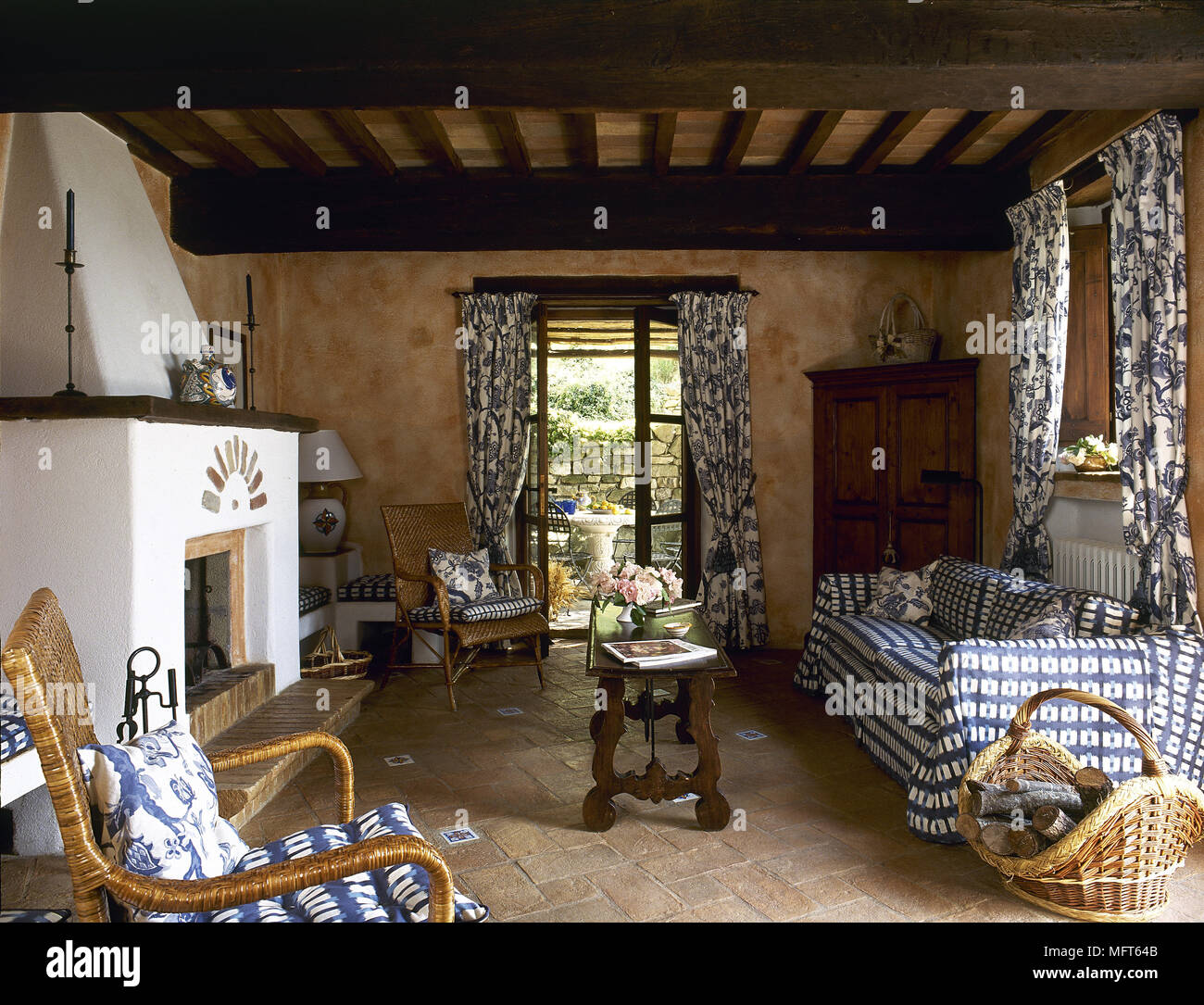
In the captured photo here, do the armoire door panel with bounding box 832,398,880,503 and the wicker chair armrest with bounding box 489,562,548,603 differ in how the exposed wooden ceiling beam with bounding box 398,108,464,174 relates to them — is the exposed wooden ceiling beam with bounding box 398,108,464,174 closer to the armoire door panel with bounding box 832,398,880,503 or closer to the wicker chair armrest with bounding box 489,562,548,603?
the wicker chair armrest with bounding box 489,562,548,603

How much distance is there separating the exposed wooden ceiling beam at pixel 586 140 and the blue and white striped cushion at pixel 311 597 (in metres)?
3.00

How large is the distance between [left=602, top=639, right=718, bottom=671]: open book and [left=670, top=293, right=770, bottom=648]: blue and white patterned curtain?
257 centimetres

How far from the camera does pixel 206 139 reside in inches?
164

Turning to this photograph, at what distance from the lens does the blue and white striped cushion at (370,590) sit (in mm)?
5566

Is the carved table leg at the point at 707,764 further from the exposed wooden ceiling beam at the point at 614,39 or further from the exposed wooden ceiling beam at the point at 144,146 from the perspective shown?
the exposed wooden ceiling beam at the point at 144,146

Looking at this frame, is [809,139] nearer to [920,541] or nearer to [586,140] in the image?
[586,140]

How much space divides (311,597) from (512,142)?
9.54 feet

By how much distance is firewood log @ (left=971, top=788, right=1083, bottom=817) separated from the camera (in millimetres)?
2578

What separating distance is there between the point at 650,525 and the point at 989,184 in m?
2.94

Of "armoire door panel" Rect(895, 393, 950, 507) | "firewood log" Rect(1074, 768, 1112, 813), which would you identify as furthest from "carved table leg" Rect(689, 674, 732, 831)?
"armoire door panel" Rect(895, 393, 950, 507)

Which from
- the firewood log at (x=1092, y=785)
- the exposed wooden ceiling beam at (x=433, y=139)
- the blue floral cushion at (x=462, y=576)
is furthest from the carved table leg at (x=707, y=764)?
the exposed wooden ceiling beam at (x=433, y=139)

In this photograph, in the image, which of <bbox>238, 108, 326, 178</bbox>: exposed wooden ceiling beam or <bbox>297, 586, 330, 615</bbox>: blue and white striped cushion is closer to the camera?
<bbox>238, 108, 326, 178</bbox>: exposed wooden ceiling beam
